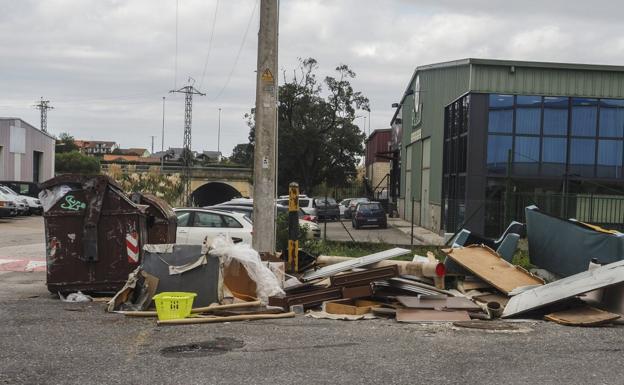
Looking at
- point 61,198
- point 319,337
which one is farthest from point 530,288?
point 61,198

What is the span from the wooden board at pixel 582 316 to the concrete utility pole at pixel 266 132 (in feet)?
16.5

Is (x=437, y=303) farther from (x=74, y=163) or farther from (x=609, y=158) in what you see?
(x=74, y=163)

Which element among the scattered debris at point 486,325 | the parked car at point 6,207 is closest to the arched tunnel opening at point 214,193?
the parked car at point 6,207

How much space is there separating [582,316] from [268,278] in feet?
13.2

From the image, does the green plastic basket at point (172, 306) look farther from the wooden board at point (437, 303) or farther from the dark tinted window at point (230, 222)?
the dark tinted window at point (230, 222)

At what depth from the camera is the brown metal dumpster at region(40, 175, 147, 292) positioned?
9.27 metres

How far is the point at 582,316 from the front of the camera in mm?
7719

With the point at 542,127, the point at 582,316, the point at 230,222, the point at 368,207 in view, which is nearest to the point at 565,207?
the point at 542,127

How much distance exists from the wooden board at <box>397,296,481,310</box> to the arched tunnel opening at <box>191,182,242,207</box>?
67.4 metres

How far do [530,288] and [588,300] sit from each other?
0.78m

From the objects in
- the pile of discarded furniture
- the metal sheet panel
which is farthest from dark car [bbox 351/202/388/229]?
the metal sheet panel

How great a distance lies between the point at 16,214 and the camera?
3294cm

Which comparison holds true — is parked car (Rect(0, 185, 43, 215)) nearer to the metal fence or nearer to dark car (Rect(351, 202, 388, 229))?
dark car (Rect(351, 202, 388, 229))

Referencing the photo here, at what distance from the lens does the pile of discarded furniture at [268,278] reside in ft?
26.2
